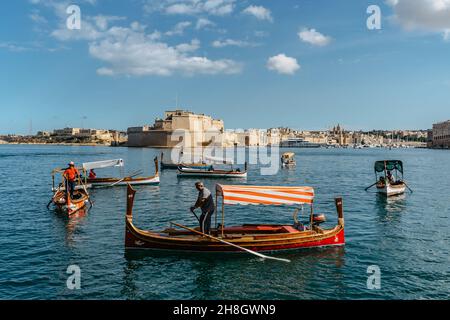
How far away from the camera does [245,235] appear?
49.5 feet

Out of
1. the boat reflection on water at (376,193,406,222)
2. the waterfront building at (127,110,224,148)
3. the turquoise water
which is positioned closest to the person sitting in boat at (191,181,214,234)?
the turquoise water

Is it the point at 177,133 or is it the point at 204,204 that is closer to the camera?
the point at 204,204

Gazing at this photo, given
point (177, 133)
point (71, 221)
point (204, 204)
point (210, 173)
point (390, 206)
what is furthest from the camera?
point (177, 133)

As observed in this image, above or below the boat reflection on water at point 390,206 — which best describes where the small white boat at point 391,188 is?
above

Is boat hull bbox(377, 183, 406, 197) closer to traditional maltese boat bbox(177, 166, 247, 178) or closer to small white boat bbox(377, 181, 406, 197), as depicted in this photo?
small white boat bbox(377, 181, 406, 197)

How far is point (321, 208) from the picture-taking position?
25.6 metres

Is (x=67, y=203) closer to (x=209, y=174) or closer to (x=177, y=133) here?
(x=209, y=174)

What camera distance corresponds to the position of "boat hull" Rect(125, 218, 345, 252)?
14.6 metres

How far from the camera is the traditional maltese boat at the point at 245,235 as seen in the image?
14.6 metres

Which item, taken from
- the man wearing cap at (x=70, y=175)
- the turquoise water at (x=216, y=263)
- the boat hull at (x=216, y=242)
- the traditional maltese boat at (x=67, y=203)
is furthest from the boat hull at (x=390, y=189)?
the man wearing cap at (x=70, y=175)

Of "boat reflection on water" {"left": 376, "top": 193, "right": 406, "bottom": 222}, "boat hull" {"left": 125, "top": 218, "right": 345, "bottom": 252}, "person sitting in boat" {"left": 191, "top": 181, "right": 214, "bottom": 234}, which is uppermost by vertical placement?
"person sitting in boat" {"left": 191, "top": 181, "right": 214, "bottom": 234}

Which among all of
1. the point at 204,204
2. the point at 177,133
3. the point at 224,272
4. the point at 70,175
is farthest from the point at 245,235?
the point at 177,133

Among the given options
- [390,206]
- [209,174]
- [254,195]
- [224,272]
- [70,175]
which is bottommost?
[224,272]

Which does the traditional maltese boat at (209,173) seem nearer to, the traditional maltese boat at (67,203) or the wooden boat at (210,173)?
the wooden boat at (210,173)
